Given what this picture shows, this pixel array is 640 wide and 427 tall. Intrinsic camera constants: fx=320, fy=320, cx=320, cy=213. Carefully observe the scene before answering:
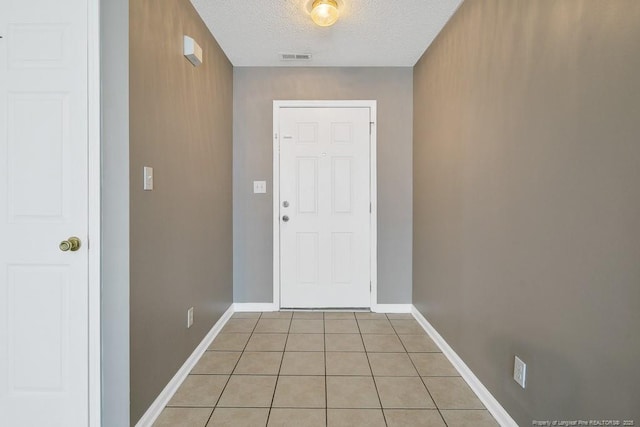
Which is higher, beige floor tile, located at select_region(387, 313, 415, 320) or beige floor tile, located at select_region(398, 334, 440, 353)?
beige floor tile, located at select_region(387, 313, 415, 320)

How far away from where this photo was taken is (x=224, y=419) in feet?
5.40

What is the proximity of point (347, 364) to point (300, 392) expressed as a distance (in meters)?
0.44

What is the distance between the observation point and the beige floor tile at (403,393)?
177 cm

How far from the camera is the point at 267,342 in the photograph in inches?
99.1

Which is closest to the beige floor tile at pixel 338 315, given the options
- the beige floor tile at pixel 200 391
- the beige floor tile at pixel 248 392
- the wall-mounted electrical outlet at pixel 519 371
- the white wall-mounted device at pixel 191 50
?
the beige floor tile at pixel 248 392

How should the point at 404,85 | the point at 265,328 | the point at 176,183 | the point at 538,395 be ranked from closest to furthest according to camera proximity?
the point at 538,395 → the point at 176,183 → the point at 265,328 → the point at 404,85

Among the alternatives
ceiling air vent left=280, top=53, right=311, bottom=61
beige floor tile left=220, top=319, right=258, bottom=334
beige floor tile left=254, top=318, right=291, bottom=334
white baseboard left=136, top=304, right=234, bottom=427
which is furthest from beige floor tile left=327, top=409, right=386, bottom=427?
ceiling air vent left=280, top=53, right=311, bottom=61

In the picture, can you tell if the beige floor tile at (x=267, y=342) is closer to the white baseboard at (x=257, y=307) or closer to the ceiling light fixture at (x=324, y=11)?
the white baseboard at (x=257, y=307)

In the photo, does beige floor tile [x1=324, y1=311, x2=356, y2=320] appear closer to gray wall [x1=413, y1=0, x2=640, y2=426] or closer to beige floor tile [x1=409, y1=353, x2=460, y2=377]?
beige floor tile [x1=409, y1=353, x2=460, y2=377]

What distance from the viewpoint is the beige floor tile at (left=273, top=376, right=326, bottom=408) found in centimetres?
176

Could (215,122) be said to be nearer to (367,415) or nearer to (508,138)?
(508,138)

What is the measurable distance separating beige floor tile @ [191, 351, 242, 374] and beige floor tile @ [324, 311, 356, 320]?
1.00 meters
